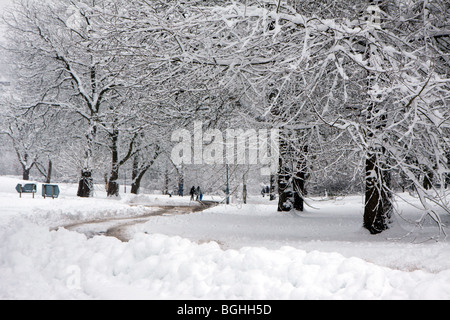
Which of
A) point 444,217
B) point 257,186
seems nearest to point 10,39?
point 444,217

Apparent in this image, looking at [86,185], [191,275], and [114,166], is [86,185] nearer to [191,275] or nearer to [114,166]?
[114,166]

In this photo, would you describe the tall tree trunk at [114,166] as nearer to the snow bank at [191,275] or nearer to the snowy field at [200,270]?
the snowy field at [200,270]

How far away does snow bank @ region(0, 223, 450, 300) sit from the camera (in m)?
4.43

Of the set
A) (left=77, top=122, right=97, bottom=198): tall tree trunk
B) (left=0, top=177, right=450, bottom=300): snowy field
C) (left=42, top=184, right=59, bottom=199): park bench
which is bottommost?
(left=0, top=177, right=450, bottom=300): snowy field

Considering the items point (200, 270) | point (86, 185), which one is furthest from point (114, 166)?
point (200, 270)

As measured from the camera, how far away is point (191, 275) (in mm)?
4945

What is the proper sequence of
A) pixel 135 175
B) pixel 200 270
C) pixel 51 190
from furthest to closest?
pixel 135 175, pixel 51 190, pixel 200 270

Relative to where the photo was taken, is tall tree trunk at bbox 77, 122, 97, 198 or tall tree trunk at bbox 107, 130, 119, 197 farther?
tall tree trunk at bbox 107, 130, 119, 197

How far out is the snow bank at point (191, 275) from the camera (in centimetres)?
443

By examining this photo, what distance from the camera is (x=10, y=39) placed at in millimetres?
23375

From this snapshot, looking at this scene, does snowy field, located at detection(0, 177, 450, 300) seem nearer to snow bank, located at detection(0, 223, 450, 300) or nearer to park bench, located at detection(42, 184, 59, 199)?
snow bank, located at detection(0, 223, 450, 300)

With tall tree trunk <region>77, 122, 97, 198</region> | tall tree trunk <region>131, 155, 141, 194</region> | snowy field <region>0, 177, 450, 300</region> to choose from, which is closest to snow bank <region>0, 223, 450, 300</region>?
snowy field <region>0, 177, 450, 300</region>

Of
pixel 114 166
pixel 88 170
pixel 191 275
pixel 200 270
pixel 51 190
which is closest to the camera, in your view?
pixel 191 275
